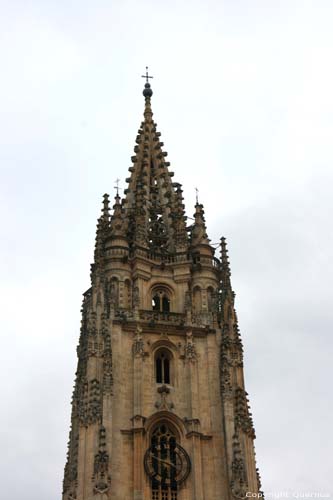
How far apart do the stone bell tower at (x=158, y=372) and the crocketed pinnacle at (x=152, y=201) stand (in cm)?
10

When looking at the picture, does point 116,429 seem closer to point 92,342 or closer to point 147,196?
point 92,342

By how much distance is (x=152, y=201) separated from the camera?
52188mm

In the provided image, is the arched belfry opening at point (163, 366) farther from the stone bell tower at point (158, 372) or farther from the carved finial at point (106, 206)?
the carved finial at point (106, 206)

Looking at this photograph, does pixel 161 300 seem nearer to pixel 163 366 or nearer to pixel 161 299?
pixel 161 299

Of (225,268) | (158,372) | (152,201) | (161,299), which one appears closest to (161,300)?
(161,299)

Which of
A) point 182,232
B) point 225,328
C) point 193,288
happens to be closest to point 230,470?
point 225,328

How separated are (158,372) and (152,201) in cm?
1251

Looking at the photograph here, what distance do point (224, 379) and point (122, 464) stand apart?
658 cm

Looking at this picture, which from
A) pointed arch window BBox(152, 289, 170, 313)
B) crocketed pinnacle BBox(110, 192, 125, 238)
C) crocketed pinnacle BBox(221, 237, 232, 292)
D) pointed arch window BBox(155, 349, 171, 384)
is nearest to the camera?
pointed arch window BBox(155, 349, 171, 384)

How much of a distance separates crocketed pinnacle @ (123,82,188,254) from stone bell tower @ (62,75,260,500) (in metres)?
0.10

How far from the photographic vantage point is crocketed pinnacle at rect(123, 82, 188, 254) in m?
48.8

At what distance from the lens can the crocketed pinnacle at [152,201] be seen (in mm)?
48750

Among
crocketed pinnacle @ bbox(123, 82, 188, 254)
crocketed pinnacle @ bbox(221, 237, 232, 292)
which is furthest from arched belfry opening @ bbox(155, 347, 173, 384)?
crocketed pinnacle @ bbox(123, 82, 188, 254)

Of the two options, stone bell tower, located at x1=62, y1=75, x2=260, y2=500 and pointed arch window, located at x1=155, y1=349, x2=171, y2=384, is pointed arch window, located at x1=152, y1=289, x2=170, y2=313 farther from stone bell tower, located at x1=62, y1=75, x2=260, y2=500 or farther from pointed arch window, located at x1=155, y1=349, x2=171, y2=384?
pointed arch window, located at x1=155, y1=349, x2=171, y2=384
